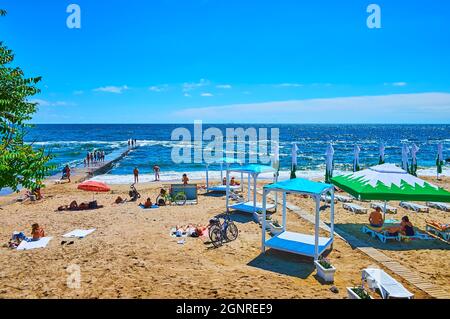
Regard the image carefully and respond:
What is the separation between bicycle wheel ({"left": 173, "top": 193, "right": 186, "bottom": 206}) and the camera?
1798cm

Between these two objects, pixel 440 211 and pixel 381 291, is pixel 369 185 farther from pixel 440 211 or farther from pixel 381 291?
pixel 440 211

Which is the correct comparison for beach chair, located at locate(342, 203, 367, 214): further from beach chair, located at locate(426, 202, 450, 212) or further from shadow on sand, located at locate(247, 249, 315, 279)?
shadow on sand, located at locate(247, 249, 315, 279)

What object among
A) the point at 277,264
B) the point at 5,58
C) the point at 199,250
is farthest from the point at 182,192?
the point at 5,58

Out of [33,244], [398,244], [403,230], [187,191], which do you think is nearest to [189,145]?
[187,191]

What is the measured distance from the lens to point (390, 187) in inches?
446

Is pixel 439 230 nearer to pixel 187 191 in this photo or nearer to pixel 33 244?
pixel 187 191

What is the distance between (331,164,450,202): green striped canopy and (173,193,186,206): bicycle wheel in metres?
8.70

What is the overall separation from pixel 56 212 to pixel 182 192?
21.2ft

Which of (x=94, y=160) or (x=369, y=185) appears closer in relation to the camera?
(x=369, y=185)

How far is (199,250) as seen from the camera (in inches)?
416

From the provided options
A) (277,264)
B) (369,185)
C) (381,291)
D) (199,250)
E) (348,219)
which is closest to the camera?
(381,291)

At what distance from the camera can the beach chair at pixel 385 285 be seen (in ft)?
22.9
